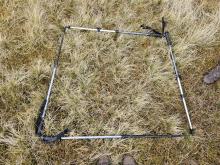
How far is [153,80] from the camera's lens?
562 cm

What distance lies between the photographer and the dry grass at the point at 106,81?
4875mm

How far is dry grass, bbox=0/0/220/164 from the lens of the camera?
16.0 feet

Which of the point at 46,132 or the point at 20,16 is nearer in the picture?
the point at 46,132

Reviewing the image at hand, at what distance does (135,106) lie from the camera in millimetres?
5289

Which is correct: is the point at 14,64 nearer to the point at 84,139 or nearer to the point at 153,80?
the point at 84,139

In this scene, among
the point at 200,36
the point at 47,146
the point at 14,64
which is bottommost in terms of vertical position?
the point at 47,146

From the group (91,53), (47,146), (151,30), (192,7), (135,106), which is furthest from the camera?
(192,7)

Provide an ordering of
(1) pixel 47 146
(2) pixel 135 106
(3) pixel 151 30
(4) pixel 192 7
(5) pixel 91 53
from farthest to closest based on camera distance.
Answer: (4) pixel 192 7, (3) pixel 151 30, (5) pixel 91 53, (2) pixel 135 106, (1) pixel 47 146

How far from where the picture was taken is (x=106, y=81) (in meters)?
5.51

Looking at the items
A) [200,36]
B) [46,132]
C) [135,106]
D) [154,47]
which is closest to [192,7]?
[200,36]

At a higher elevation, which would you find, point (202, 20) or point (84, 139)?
point (202, 20)

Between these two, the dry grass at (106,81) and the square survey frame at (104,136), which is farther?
the dry grass at (106,81)

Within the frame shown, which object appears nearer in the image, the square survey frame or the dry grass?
the square survey frame

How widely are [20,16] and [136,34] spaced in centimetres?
208
